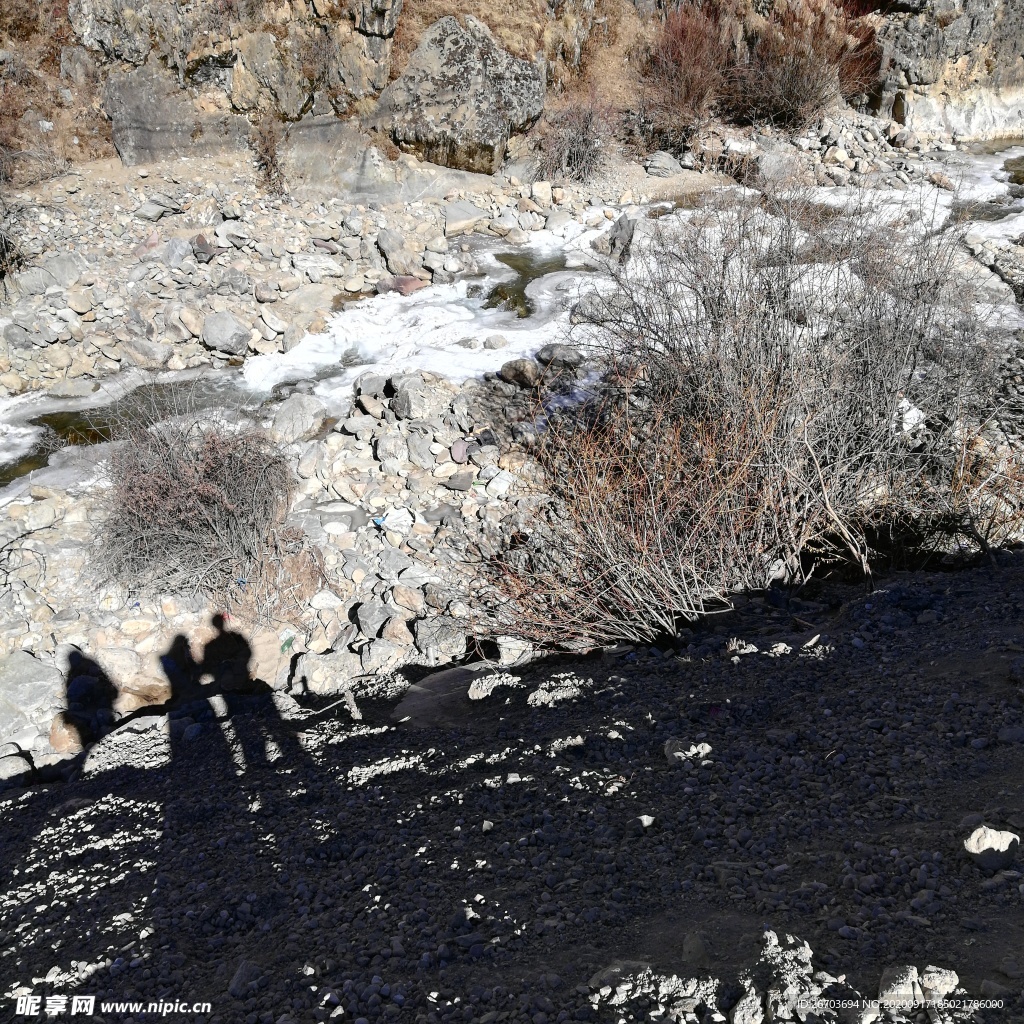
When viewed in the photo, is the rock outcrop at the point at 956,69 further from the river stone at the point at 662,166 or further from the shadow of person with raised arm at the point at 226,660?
the shadow of person with raised arm at the point at 226,660

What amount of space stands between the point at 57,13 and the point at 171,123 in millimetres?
2008

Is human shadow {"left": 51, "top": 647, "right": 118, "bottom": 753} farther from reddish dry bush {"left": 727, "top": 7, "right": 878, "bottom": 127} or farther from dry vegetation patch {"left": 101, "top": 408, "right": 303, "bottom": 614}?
reddish dry bush {"left": 727, "top": 7, "right": 878, "bottom": 127}

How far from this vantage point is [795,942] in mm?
2057

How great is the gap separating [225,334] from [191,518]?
3495mm

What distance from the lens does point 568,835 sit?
283cm

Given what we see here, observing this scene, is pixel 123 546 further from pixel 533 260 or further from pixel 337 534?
pixel 533 260

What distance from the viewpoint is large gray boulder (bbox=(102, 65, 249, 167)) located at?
1077 centimetres

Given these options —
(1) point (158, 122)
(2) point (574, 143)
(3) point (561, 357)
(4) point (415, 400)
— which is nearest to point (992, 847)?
(4) point (415, 400)

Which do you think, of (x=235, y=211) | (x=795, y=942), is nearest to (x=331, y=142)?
(x=235, y=211)

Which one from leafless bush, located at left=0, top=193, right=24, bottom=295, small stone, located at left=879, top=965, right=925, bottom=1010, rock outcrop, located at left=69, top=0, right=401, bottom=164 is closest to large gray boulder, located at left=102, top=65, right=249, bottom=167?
rock outcrop, located at left=69, top=0, right=401, bottom=164

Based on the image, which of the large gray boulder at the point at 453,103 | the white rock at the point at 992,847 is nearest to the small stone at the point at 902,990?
the white rock at the point at 992,847

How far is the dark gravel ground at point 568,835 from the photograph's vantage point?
2.18 m

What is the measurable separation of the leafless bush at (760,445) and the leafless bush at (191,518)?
165 cm

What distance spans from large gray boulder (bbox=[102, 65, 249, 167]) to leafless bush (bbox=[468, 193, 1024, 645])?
7.92 meters
